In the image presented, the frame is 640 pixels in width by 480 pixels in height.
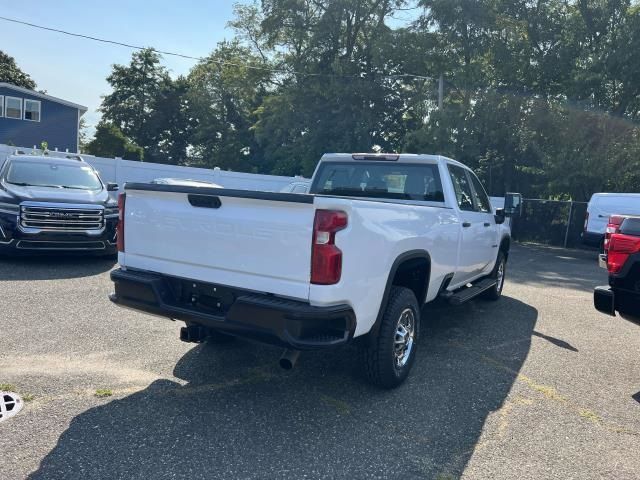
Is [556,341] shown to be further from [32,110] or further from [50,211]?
[32,110]

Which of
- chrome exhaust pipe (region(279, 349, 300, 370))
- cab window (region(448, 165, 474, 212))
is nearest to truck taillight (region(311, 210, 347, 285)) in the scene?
chrome exhaust pipe (region(279, 349, 300, 370))

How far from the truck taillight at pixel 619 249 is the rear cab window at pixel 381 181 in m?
1.65

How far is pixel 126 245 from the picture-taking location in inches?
164

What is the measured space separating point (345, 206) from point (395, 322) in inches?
Result: 46.9

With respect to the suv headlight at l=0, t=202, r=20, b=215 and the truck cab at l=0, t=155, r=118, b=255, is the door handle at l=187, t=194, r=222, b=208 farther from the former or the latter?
the suv headlight at l=0, t=202, r=20, b=215

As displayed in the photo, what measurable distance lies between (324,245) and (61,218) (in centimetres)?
637

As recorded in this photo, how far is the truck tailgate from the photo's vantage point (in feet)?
11.0

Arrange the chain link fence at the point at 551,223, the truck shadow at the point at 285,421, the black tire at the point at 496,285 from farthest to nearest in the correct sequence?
the chain link fence at the point at 551,223
the black tire at the point at 496,285
the truck shadow at the point at 285,421

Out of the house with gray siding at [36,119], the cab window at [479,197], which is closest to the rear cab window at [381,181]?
the cab window at [479,197]

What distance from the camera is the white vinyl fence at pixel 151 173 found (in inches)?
775

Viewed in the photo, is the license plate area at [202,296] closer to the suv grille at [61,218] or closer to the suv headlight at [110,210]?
the suv grille at [61,218]

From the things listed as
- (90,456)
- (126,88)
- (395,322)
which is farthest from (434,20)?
(126,88)

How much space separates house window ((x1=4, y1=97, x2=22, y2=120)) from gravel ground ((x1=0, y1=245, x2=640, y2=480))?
92.7 feet

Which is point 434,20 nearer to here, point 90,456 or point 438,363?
point 438,363
